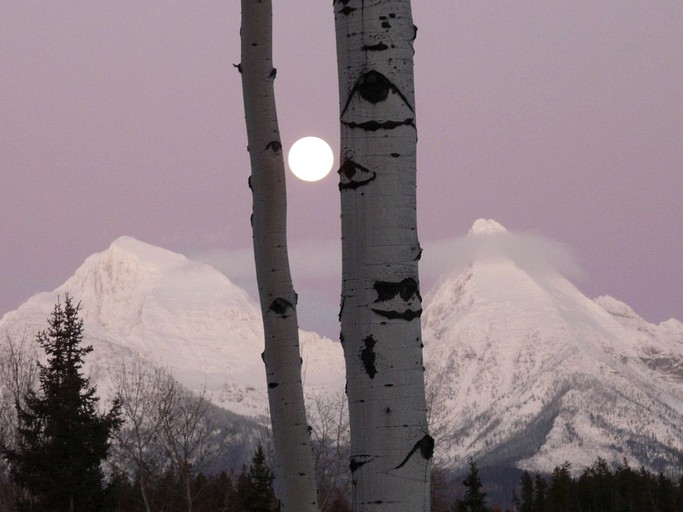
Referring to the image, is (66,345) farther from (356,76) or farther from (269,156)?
(356,76)

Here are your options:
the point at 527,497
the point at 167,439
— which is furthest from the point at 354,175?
the point at 527,497

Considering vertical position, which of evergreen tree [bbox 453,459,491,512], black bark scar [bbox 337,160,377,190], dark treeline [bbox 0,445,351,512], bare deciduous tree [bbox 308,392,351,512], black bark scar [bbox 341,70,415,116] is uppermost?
evergreen tree [bbox 453,459,491,512]

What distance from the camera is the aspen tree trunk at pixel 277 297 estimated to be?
6.70 m

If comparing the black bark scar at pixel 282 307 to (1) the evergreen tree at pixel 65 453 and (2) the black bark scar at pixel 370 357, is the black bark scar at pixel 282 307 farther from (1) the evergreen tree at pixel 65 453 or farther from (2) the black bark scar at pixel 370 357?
(1) the evergreen tree at pixel 65 453

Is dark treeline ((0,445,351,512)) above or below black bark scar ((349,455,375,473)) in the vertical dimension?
above

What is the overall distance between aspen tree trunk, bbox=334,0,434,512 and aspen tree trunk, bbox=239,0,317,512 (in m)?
2.75

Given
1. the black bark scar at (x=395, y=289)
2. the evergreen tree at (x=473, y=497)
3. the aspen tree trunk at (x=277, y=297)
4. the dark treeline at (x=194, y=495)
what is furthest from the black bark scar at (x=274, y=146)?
the evergreen tree at (x=473, y=497)

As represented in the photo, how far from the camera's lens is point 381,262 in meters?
3.88

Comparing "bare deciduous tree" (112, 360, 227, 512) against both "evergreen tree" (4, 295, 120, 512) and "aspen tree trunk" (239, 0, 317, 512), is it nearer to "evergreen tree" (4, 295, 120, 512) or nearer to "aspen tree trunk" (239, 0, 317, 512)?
"evergreen tree" (4, 295, 120, 512)

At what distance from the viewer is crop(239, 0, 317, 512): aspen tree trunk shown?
22.0 ft

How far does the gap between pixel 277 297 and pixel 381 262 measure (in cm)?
289

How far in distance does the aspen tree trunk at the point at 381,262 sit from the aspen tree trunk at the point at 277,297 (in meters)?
2.75

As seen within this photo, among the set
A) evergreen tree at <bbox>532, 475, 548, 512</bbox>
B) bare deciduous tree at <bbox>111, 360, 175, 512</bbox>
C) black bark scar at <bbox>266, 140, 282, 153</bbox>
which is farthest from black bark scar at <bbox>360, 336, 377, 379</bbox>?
evergreen tree at <bbox>532, 475, 548, 512</bbox>

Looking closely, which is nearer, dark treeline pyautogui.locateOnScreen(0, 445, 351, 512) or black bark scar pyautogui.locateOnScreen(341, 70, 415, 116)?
black bark scar pyautogui.locateOnScreen(341, 70, 415, 116)
